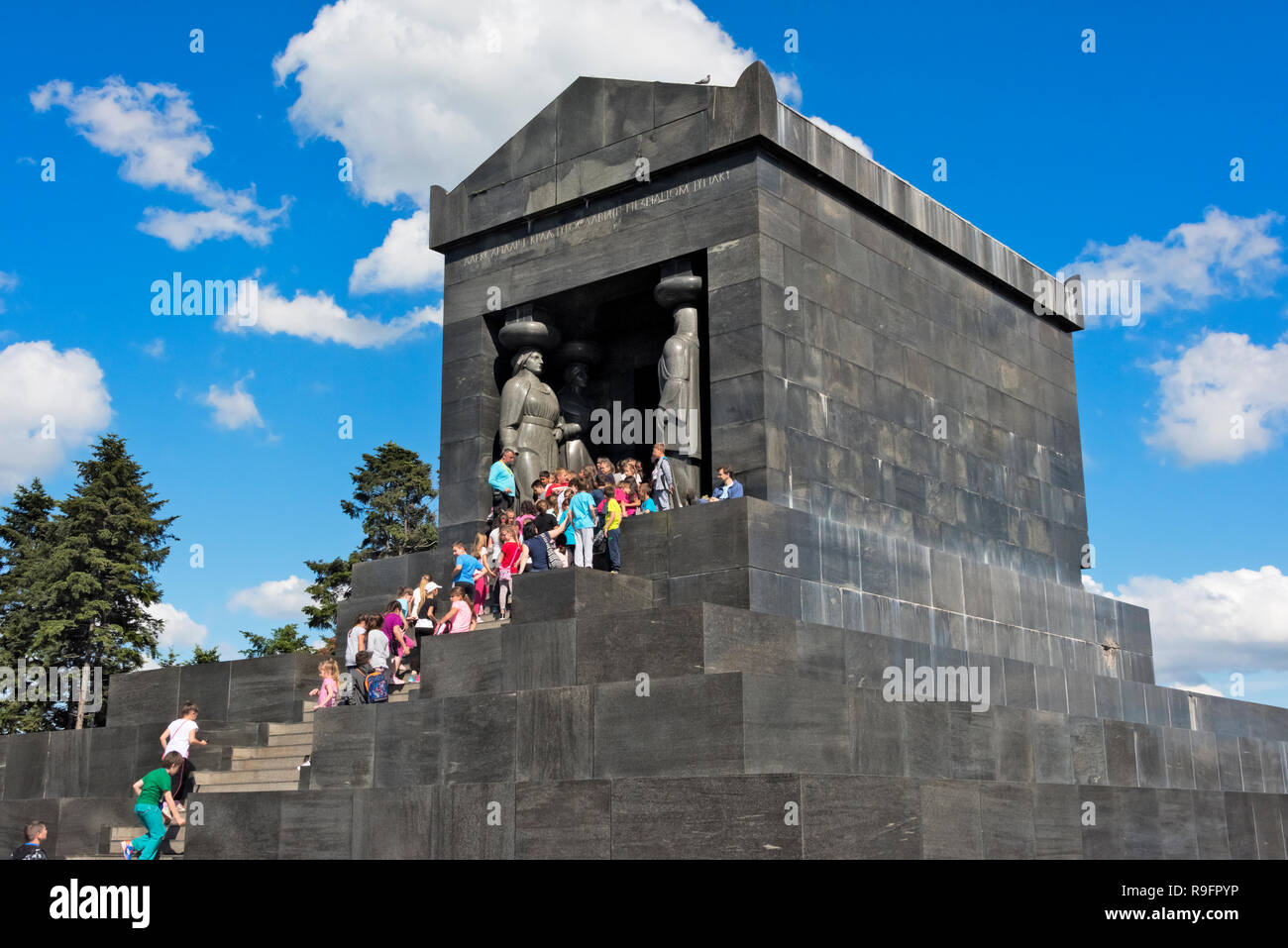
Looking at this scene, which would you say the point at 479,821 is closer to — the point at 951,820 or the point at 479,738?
the point at 479,738

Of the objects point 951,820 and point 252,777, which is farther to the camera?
point 252,777

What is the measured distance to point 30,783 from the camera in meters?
19.7

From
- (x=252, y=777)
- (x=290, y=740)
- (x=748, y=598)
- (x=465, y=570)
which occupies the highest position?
(x=465, y=570)

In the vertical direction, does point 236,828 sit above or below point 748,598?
below

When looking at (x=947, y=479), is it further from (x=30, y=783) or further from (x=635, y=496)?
(x=30, y=783)

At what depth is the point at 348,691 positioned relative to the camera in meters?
16.8

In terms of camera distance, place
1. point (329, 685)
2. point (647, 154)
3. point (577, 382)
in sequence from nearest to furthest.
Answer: point (329, 685)
point (647, 154)
point (577, 382)

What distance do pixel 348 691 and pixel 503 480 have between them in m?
4.70

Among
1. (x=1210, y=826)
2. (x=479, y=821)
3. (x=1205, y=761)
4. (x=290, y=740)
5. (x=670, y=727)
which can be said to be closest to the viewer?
(x=670, y=727)

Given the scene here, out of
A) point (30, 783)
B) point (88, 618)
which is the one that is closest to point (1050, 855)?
point (30, 783)

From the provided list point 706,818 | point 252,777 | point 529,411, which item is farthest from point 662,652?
point 529,411
